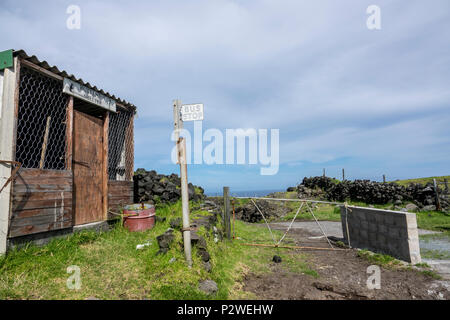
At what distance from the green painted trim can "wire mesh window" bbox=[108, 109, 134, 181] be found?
349 cm

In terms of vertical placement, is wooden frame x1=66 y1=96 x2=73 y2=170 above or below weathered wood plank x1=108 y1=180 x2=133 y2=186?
above

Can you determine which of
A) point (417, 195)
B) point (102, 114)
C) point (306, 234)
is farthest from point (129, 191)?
point (417, 195)

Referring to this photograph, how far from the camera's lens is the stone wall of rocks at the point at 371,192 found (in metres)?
15.3

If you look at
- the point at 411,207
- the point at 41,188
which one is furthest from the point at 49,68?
the point at 411,207

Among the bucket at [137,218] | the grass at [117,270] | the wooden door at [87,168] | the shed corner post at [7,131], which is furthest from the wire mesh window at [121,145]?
the shed corner post at [7,131]

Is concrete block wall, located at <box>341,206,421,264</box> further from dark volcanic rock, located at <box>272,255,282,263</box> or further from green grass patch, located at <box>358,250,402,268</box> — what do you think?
dark volcanic rock, located at <box>272,255,282,263</box>

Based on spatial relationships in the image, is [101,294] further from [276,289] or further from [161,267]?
[276,289]

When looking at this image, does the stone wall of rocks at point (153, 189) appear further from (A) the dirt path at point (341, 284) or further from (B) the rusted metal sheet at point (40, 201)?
(A) the dirt path at point (341, 284)

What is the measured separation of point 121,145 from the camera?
893cm

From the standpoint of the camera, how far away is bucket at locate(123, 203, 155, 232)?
721 cm

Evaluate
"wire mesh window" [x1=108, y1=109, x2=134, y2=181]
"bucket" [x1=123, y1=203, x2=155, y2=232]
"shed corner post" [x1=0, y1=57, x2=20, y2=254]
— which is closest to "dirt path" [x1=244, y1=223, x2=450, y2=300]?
"bucket" [x1=123, y1=203, x2=155, y2=232]
